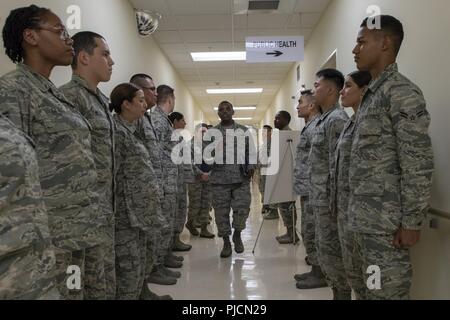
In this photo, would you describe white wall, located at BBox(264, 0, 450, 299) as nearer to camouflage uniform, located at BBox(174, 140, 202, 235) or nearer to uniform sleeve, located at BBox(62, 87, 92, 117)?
uniform sleeve, located at BBox(62, 87, 92, 117)

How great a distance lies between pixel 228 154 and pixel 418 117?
2590mm

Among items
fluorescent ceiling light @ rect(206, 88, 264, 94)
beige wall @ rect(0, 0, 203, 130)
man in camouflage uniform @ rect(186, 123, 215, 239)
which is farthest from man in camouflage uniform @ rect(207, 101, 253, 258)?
fluorescent ceiling light @ rect(206, 88, 264, 94)

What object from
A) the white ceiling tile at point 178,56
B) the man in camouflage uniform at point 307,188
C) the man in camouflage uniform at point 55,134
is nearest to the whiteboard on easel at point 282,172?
the man in camouflage uniform at point 307,188

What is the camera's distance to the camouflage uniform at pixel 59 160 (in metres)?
1.38

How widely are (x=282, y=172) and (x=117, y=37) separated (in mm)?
2315

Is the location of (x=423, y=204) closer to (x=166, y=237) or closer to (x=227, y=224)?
(x=166, y=237)

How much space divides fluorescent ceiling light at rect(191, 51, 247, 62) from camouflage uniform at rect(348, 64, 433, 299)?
17.6 ft

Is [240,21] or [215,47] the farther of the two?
[215,47]

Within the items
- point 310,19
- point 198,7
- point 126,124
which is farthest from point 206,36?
point 126,124

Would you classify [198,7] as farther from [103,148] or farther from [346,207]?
[346,207]

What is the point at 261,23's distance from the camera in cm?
538

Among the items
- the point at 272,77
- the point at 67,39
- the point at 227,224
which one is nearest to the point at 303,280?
the point at 227,224

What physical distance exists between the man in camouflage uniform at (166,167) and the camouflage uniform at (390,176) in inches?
76.4

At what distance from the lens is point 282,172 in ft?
13.2
